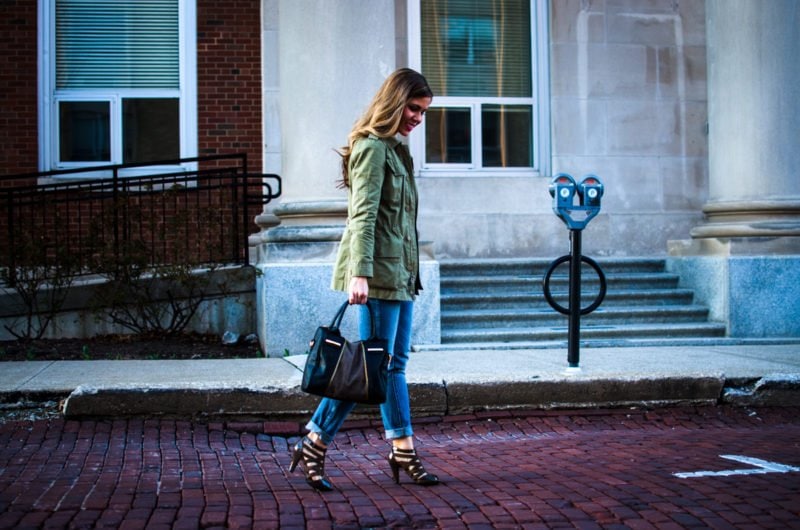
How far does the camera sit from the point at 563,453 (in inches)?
234

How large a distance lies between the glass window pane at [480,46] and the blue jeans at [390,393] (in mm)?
7564

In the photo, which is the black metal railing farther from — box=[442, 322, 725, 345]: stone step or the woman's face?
the woman's face

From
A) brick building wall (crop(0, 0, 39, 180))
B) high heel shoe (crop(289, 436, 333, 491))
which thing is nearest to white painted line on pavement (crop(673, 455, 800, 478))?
high heel shoe (crop(289, 436, 333, 491))

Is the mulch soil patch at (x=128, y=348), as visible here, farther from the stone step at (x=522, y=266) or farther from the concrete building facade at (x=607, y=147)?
the stone step at (x=522, y=266)

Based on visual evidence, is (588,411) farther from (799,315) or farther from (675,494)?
(799,315)

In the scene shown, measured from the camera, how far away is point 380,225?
493cm

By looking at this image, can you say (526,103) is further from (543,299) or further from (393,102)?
(393,102)

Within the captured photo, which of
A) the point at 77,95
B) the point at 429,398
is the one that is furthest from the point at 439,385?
the point at 77,95

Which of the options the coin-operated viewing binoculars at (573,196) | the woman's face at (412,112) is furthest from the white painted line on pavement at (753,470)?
the coin-operated viewing binoculars at (573,196)

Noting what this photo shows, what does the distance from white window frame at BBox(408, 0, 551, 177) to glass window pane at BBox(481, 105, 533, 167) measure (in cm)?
7

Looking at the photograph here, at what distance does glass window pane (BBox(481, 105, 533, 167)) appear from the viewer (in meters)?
12.2

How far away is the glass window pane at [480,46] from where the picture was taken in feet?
39.9

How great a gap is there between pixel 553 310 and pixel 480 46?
3790 mm

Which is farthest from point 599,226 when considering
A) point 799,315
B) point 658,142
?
point 799,315
